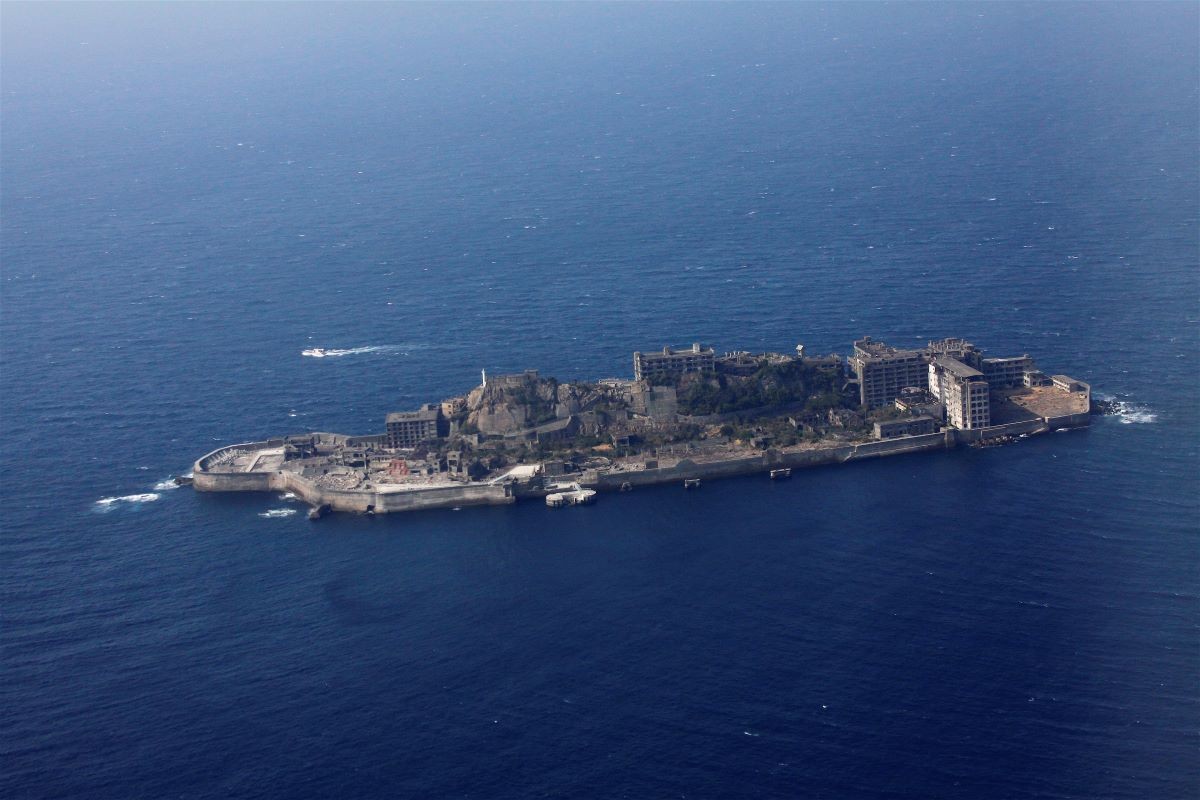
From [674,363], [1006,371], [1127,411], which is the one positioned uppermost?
[674,363]

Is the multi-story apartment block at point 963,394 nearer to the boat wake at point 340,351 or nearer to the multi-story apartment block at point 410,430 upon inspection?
the multi-story apartment block at point 410,430

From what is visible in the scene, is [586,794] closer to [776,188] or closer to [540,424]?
[540,424]

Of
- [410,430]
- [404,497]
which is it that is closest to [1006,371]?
[410,430]

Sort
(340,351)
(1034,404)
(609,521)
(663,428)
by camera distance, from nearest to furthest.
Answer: (609,521), (663,428), (1034,404), (340,351)

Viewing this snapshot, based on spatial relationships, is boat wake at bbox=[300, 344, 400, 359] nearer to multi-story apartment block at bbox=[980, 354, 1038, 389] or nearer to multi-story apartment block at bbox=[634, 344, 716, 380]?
multi-story apartment block at bbox=[634, 344, 716, 380]

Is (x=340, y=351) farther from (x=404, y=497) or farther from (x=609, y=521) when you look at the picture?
(x=609, y=521)

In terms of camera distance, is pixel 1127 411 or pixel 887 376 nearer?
pixel 1127 411

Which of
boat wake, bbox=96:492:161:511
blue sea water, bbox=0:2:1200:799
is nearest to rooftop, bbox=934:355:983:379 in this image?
blue sea water, bbox=0:2:1200:799
